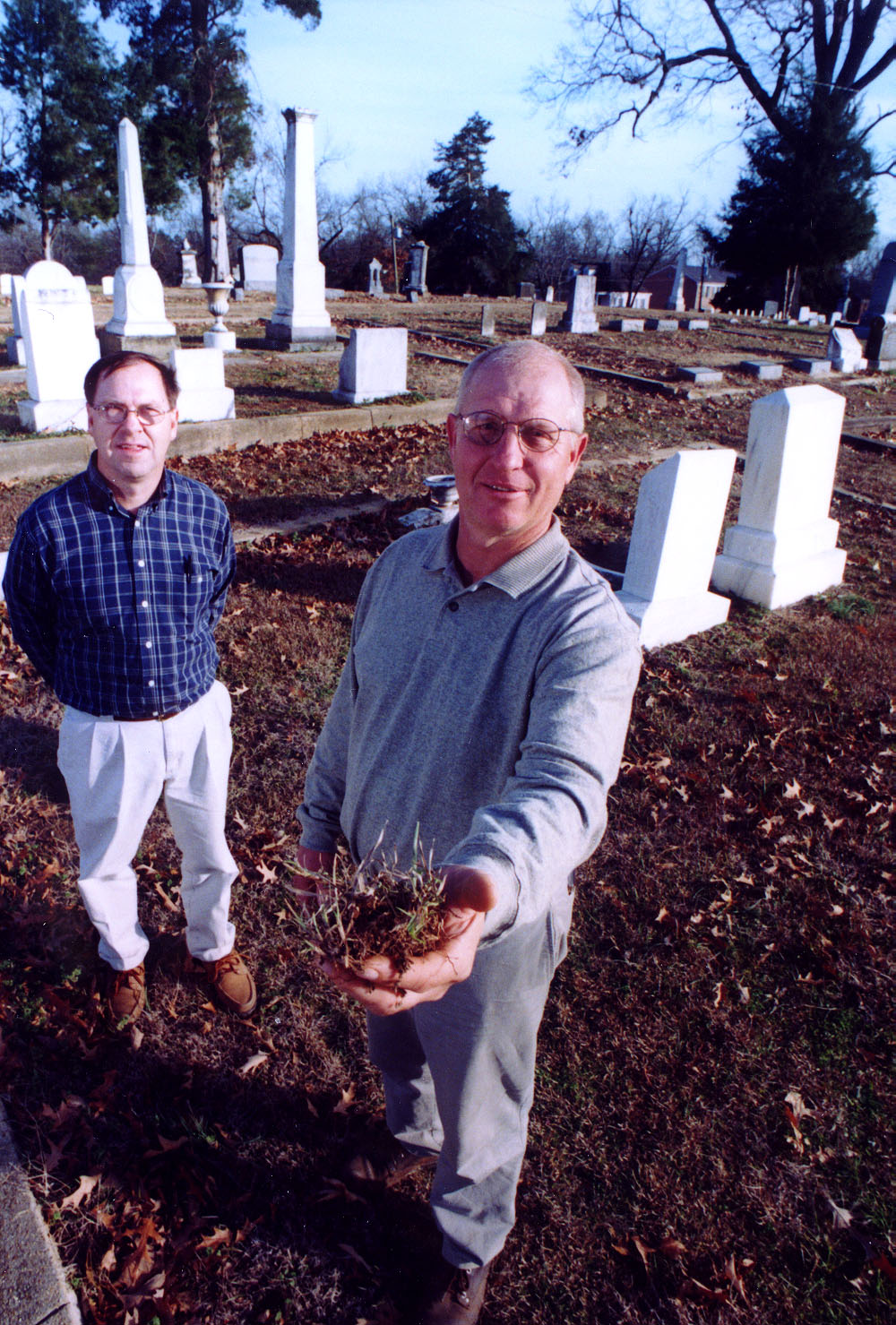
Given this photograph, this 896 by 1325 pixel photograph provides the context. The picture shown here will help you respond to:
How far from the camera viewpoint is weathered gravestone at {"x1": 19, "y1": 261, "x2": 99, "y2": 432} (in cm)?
935

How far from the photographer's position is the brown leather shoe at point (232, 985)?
3100 millimetres

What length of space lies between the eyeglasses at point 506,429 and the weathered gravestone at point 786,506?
538 cm

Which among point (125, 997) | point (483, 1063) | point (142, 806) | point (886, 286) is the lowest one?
point (125, 997)

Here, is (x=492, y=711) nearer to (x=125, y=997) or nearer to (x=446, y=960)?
(x=446, y=960)

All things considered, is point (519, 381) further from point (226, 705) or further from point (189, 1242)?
point (189, 1242)

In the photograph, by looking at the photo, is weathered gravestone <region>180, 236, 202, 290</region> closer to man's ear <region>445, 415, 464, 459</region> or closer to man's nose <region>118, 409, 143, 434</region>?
man's nose <region>118, 409, 143, 434</region>

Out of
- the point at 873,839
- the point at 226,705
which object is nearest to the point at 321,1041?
the point at 226,705

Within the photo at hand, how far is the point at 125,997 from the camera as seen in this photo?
304 cm

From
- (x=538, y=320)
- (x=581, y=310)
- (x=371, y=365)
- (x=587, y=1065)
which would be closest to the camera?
(x=587, y=1065)

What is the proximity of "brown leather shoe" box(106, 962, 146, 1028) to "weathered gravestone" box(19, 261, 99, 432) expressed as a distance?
8336 mm

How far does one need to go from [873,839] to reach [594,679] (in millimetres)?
3349

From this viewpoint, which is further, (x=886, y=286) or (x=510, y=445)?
(x=886, y=286)

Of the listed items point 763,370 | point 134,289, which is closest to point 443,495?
point 134,289

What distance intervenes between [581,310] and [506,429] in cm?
2217
